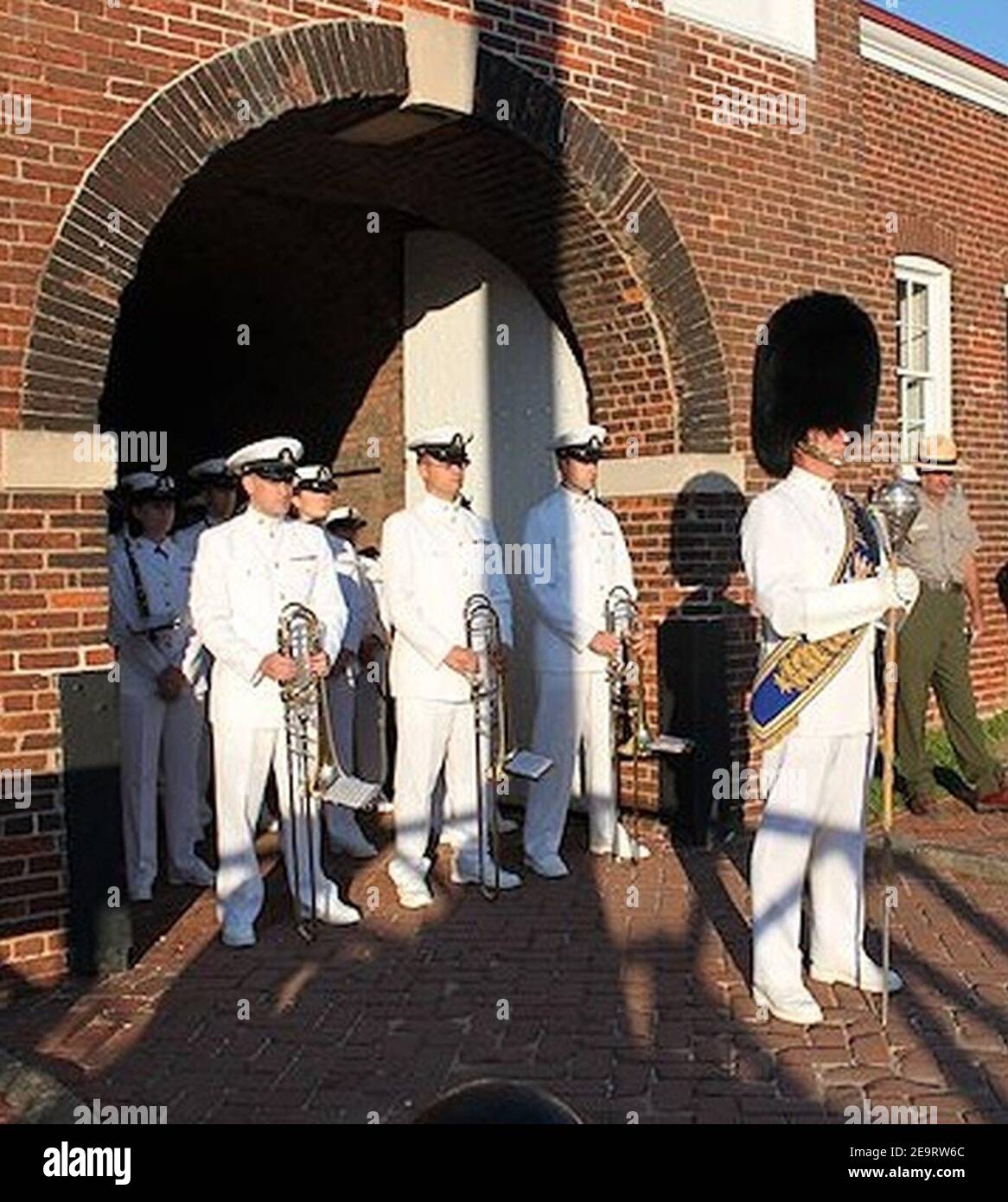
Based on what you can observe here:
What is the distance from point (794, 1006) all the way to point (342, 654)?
3510 millimetres

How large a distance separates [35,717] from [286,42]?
118 inches

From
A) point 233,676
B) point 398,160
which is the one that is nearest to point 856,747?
point 233,676

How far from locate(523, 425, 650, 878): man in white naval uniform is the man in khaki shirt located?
6.70 feet

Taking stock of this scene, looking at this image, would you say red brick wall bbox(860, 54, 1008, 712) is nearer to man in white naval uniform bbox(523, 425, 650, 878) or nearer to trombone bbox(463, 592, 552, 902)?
man in white naval uniform bbox(523, 425, 650, 878)

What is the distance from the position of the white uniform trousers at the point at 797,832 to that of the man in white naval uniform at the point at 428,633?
6.39 ft

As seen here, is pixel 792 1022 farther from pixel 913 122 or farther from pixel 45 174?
pixel 913 122

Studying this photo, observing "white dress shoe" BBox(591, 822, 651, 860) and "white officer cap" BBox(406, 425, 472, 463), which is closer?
"white officer cap" BBox(406, 425, 472, 463)

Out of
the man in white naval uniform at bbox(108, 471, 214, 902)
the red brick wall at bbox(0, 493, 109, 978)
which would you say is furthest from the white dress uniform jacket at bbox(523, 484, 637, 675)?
the red brick wall at bbox(0, 493, 109, 978)

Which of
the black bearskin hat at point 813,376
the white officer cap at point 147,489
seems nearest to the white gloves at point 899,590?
the black bearskin hat at point 813,376

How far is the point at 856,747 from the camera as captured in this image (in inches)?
Result: 200

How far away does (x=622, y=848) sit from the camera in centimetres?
744

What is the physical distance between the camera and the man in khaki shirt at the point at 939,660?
8.35 meters

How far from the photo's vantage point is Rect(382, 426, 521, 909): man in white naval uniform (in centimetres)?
666

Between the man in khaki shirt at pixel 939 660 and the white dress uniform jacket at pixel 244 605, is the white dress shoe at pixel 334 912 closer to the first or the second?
the white dress uniform jacket at pixel 244 605
